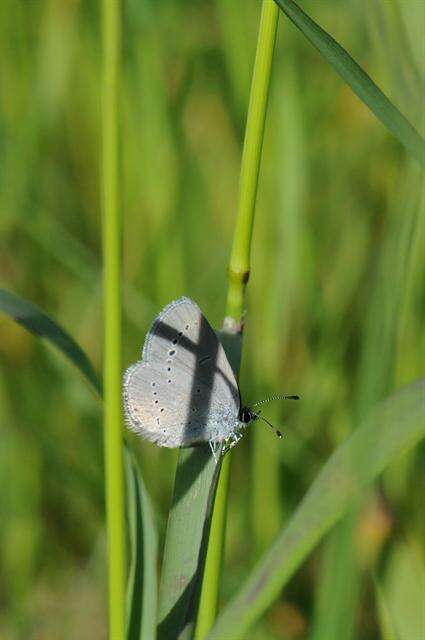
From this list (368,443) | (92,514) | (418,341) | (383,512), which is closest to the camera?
(368,443)

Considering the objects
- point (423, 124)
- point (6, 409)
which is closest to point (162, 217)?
point (6, 409)

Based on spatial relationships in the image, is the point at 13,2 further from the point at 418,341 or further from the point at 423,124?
the point at 423,124

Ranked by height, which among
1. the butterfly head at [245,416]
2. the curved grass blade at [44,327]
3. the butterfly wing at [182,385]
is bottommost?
the butterfly head at [245,416]

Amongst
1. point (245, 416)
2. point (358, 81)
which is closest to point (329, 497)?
point (358, 81)

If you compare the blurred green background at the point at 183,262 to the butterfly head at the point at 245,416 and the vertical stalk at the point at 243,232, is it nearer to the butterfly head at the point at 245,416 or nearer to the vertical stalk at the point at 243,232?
the butterfly head at the point at 245,416

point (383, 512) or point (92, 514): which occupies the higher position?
point (92, 514)

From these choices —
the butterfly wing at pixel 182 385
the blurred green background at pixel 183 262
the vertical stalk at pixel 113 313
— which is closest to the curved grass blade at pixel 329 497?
the vertical stalk at pixel 113 313

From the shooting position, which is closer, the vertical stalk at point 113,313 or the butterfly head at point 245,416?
the vertical stalk at point 113,313
